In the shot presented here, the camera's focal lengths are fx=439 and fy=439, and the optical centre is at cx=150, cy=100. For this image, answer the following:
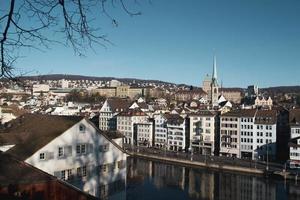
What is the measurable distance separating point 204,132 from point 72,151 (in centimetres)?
3313

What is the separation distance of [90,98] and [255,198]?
77.1 m

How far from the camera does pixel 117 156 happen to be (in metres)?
16.6

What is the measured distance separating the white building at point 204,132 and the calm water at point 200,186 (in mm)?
9124

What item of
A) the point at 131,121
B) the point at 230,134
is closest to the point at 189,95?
the point at 131,121

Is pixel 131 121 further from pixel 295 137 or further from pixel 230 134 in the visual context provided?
pixel 295 137

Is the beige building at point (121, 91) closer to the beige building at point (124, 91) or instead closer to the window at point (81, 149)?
the beige building at point (124, 91)

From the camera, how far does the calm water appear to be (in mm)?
27312

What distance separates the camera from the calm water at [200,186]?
2731 cm

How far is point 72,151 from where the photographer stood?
14758 millimetres

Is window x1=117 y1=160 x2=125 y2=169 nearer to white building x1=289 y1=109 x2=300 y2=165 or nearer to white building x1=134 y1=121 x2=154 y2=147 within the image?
white building x1=289 y1=109 x2=300 y2=165

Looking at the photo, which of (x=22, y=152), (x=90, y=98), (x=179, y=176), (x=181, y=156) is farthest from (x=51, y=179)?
(x=90, y=98)

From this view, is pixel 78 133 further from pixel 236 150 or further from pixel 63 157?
pixel 236 150

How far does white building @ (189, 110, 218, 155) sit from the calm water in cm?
912

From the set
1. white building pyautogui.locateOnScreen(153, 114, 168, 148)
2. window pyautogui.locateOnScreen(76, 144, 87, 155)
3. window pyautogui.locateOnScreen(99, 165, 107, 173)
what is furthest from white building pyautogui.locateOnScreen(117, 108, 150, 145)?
window pyautogui.locateOnScreen(76, 144, 87, 155)
